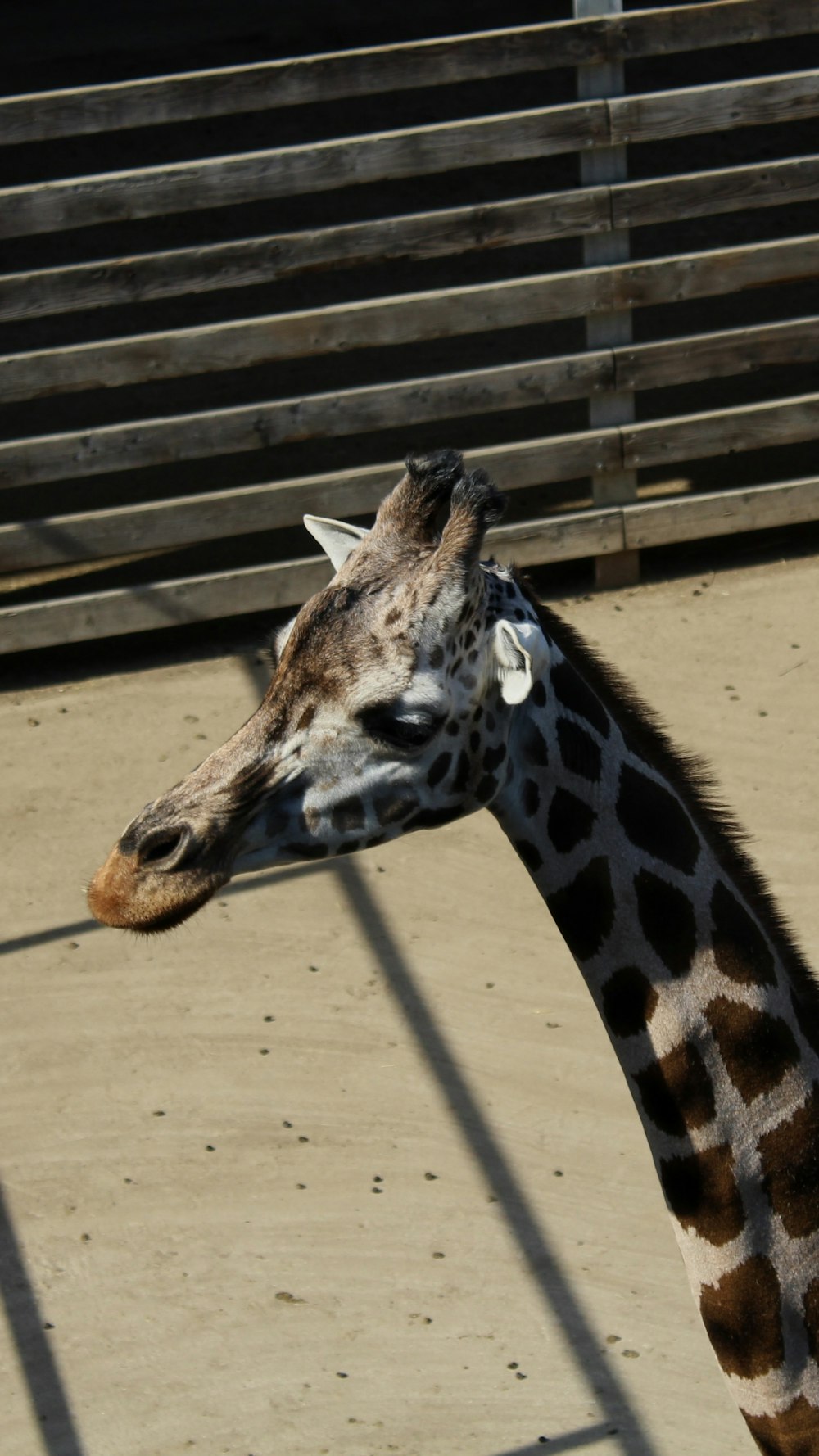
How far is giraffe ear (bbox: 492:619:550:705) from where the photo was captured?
2.44m

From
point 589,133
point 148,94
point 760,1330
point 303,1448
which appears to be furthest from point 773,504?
point 760,1330

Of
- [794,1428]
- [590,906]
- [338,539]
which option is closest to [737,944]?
[590,906]

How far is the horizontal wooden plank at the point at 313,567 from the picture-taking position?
23.2 feet

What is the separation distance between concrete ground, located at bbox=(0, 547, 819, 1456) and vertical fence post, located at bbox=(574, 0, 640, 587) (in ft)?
3.87

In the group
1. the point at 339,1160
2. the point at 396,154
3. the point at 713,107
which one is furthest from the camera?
the point at 713,107

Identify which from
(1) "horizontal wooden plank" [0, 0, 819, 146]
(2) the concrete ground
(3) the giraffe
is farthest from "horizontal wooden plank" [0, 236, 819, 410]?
(3) the giraffe

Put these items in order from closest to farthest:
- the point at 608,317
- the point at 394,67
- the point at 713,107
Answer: the point at 394,67 → the point at 713,107 → the point at 608,317

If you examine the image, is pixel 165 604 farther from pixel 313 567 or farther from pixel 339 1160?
pixel 339 1160

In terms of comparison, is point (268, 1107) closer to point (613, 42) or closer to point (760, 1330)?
point (760, 1330)

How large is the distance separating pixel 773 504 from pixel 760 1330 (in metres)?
5.46

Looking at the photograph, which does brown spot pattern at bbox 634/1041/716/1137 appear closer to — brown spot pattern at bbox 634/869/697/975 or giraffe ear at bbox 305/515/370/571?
brown spot pattern at bbox 634/869/697/975

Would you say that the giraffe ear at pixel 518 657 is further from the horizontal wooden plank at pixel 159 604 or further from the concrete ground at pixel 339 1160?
the horizontal wooden plank at pixel 159 604

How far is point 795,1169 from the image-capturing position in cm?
254

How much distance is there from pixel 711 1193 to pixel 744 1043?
9.2 inches
